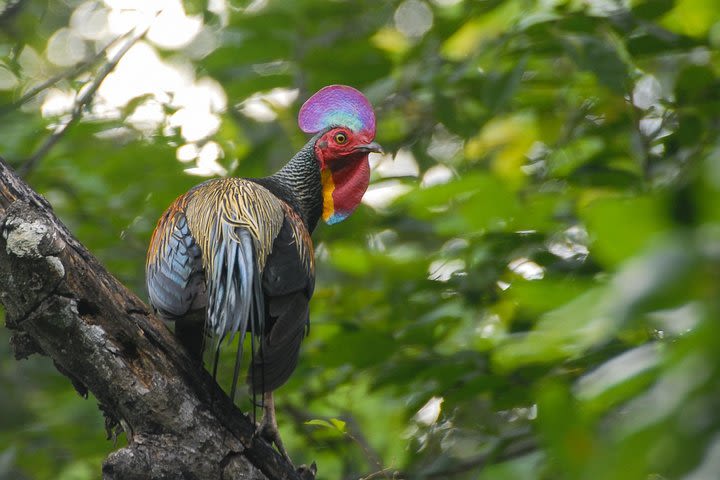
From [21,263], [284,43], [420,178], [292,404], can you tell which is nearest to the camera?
[21,263]

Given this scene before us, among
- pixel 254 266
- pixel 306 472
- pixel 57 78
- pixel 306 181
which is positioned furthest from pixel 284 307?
pixel 57 78

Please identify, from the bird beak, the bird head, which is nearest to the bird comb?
the bird head

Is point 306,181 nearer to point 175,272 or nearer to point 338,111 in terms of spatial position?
point 338,111

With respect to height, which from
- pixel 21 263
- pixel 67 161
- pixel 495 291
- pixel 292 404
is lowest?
pixel 292 404

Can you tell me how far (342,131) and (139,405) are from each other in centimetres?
236

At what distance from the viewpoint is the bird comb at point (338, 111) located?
490 centimetres

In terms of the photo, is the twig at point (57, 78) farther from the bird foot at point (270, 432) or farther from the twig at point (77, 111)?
the bird foot at point (270, 432)

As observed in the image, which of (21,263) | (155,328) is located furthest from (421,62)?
(21,263)

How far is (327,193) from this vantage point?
5035mm

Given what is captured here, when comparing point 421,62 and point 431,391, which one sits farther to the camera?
point 421,62

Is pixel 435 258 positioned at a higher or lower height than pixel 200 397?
lower

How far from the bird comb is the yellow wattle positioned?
0.96 feet

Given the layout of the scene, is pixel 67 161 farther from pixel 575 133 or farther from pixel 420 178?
pixel 575 133

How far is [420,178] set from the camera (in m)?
5.23
